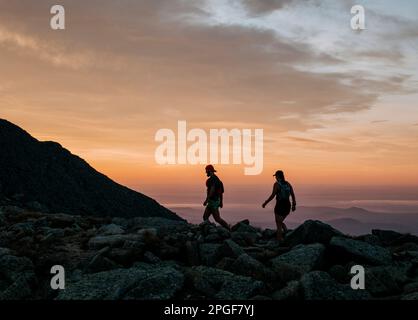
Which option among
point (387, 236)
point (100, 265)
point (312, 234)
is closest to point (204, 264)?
point (100, 265)

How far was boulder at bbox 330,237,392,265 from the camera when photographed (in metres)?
15.8

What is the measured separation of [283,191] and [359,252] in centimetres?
342

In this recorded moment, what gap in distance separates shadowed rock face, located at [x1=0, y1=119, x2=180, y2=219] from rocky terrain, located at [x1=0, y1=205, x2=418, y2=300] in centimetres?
3862

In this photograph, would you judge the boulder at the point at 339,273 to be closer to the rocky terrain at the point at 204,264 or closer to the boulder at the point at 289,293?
the rocky terrain at the point at 204,264

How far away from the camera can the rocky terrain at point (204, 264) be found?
13.1m

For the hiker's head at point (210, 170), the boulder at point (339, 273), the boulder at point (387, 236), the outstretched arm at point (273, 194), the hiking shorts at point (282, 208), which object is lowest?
the boulder at point (339, 273)

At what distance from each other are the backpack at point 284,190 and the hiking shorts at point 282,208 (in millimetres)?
200

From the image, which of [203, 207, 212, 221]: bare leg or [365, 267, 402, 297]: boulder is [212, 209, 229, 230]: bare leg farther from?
[365, 267, 402, 297]: boulder

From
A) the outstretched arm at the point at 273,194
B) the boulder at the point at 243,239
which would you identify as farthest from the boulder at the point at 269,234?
the outstretched arm at the point at 273,194

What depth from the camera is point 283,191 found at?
1803cm

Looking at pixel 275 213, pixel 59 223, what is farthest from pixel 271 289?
pixel 59 223

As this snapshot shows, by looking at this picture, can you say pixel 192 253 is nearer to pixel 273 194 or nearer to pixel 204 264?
pixel 204 264
